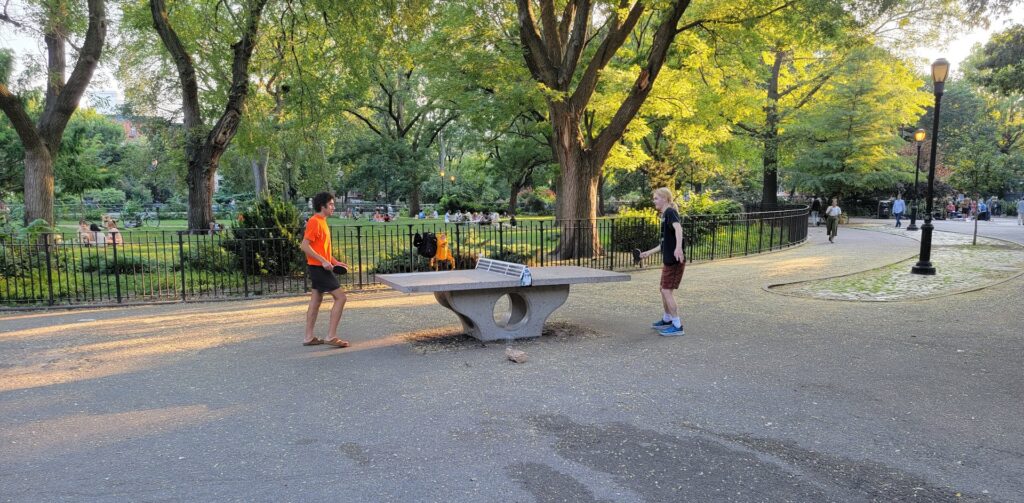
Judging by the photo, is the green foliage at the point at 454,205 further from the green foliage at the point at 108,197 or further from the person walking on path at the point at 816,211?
the green foliage at the point at 108,197

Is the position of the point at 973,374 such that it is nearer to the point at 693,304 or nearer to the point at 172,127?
the point at 693,304

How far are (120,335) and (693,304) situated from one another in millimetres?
8054

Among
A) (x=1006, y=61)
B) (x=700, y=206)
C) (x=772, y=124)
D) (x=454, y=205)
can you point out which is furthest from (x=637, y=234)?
(x=454, y=205)

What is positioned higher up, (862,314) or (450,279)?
(450,279)

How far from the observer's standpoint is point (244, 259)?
1083 cm

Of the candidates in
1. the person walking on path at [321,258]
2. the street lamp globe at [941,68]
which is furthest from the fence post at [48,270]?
the street lamp globe at [941,68]

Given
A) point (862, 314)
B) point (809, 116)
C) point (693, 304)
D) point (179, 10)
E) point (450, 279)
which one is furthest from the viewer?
point (809, 116)

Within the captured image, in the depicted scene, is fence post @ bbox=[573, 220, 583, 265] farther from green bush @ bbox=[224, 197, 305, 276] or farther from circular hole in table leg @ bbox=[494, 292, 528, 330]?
green bush @ bbox=[224, 197, 305, 276]

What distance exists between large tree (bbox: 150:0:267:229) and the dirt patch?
11029 millimetres

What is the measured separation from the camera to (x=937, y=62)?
42.2ft

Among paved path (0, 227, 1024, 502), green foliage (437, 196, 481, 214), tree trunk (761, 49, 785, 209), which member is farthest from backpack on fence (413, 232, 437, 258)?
green foliage (437, 196, 481, 214)

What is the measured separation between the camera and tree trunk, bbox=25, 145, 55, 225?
1300 cm

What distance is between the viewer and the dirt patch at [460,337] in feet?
23.7

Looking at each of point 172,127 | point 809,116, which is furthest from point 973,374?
point 809,116
